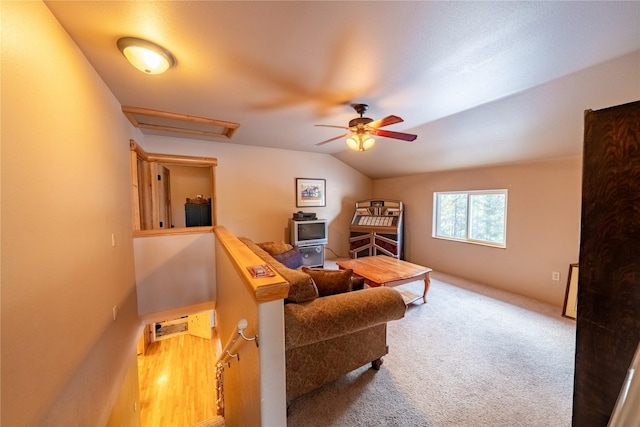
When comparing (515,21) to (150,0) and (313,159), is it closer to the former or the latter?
(150,0)

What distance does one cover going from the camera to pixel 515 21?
138 cm

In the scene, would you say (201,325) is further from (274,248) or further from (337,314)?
(337,314)

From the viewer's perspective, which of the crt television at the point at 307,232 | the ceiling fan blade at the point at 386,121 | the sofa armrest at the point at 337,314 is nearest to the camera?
the sofa armrest at the point at 337,314

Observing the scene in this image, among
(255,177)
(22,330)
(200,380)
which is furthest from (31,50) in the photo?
(200,380)

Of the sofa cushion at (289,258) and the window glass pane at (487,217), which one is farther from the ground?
the window glass pane at (487,217)

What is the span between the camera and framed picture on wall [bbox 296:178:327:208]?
5.14 meters

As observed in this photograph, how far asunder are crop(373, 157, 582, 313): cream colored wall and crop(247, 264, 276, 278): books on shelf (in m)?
3.89

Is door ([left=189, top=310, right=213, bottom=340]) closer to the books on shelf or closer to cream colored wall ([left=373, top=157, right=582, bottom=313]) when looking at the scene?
the books on shelf

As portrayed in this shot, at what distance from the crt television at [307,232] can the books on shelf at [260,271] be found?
10.8 ft

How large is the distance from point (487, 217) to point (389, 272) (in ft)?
7.42

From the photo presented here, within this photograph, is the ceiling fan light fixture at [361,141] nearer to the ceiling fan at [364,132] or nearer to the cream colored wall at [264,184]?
the ceiling fan at [364,132]

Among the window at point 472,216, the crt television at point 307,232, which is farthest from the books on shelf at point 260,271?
the window at point 472,216

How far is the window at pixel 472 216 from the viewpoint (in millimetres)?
3867

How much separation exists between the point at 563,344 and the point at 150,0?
4252 mm
